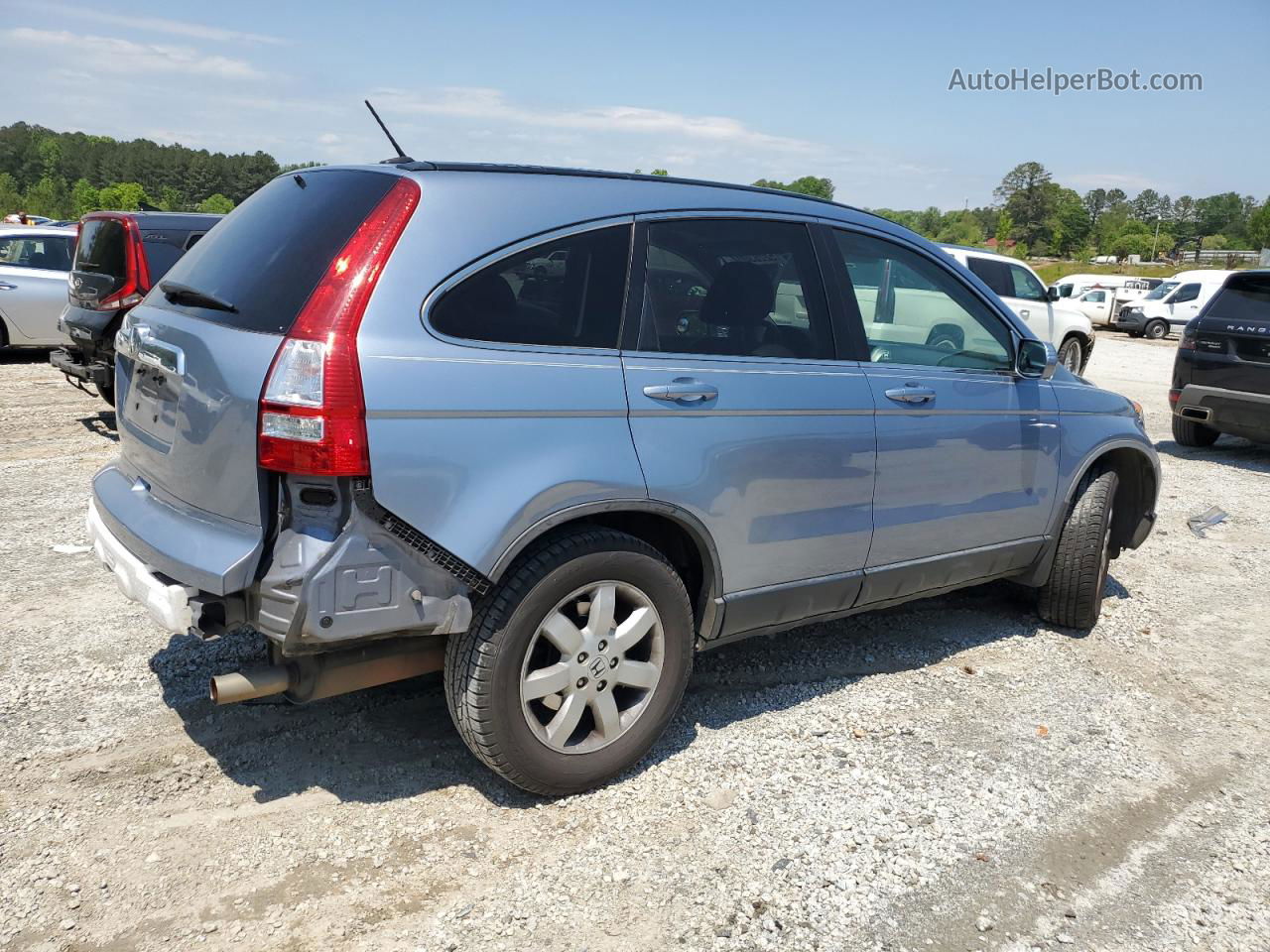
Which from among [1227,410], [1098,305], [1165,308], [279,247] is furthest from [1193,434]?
[1098,305]

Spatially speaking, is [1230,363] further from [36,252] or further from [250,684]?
[36,252]

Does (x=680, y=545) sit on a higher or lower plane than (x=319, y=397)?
lower

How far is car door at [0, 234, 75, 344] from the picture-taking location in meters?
12.9

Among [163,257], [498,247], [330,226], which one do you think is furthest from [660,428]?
[163,257]

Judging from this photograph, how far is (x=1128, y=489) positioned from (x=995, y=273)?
9.95 metres

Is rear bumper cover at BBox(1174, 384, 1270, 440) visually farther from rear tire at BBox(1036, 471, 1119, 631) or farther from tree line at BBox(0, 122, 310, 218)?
tree line at BBox(0, 122, 310, 218)

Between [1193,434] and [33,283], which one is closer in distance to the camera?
[1193,434]

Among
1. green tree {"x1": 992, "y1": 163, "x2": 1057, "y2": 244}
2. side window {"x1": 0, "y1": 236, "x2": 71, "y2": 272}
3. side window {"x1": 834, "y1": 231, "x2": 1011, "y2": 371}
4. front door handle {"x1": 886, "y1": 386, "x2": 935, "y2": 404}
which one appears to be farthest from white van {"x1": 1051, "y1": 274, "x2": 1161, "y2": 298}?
green tree {"x1": 992, "y1": 163, "x2": 1057, "y2": 244}

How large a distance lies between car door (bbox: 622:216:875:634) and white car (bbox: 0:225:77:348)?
39.8ft

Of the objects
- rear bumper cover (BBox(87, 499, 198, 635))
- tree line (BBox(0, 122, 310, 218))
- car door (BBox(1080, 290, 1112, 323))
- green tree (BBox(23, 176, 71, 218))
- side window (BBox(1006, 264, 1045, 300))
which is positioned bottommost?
rear bumper cover (BBox(87, 499, 198, 635))

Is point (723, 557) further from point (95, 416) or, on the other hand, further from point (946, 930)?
point (95, 416)

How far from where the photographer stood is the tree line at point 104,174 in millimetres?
88562

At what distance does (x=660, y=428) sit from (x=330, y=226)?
1.16 m

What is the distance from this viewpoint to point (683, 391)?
3.26 m
